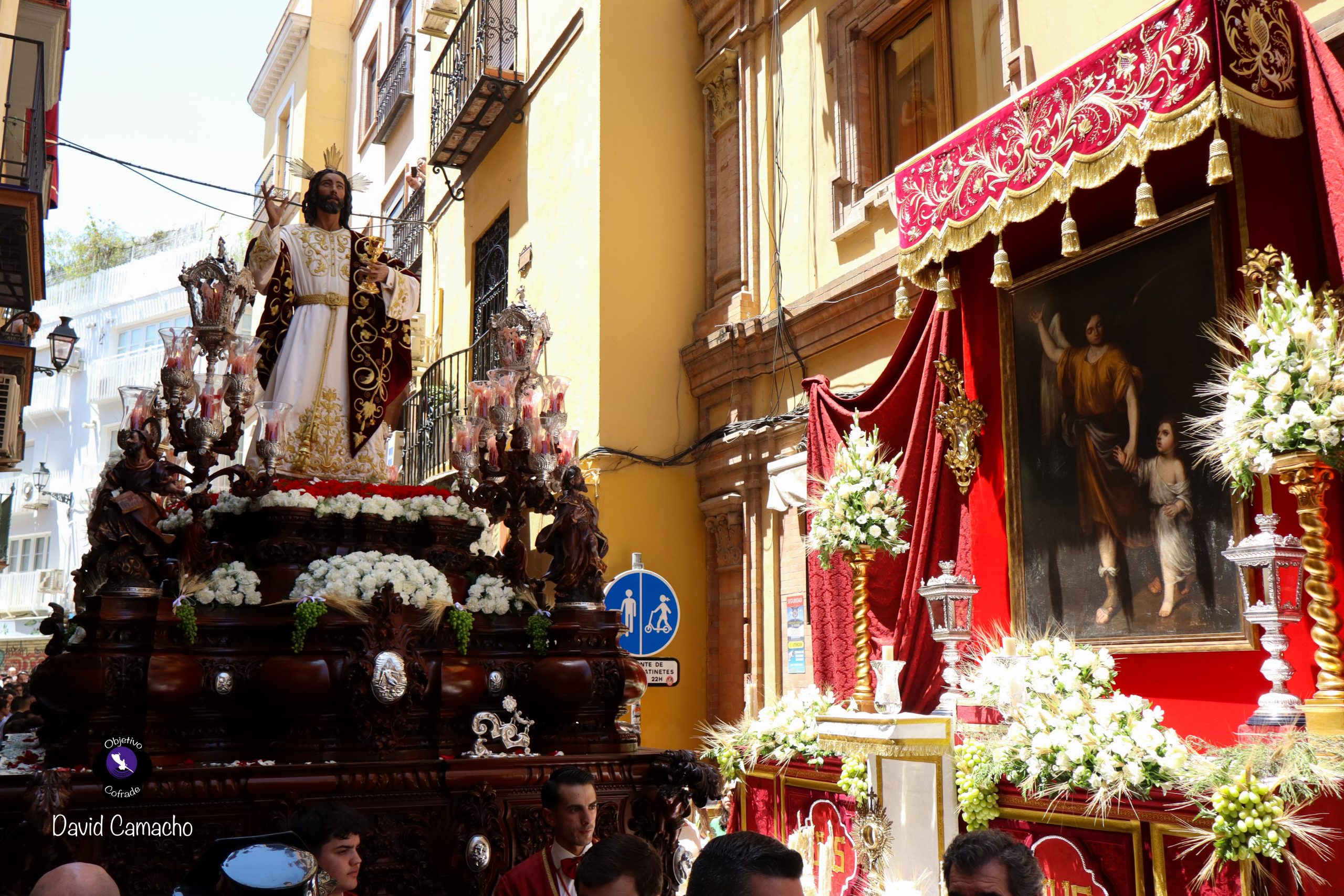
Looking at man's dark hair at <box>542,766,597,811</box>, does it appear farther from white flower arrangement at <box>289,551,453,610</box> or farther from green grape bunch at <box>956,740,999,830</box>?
green grape bunch at <box>956,740,999,830</box>

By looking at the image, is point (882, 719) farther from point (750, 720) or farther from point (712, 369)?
point (712, 369)

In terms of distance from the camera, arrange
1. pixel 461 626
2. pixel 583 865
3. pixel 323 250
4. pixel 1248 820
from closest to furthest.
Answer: pixel 583 865, pixel 1248 820, pixel 461 626, pixel 323 250

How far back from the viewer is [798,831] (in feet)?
24.1

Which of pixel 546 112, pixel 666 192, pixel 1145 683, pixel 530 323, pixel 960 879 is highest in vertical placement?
pixel 546 112

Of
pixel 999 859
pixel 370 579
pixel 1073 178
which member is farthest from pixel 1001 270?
pixel 999 859

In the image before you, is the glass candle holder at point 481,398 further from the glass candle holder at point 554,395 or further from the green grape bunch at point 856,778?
the green grape bunch at point 856,778

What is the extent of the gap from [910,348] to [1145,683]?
108 inches

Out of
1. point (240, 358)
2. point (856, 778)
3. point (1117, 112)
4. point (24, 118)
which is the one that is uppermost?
point (24, 118)

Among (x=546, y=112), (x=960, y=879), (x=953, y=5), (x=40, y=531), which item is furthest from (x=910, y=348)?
(x=40, y=531)

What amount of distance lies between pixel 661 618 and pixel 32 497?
30785 mm

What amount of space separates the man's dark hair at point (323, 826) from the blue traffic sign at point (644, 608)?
175 inches

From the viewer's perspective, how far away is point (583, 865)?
10.1ft

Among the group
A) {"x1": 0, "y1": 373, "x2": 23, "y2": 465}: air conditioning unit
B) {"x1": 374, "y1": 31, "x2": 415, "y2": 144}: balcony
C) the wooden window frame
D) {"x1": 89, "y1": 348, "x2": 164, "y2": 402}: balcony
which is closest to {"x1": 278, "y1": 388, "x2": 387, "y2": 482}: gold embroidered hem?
the wooden window frame

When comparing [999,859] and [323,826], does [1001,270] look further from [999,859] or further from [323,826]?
[323,826]
